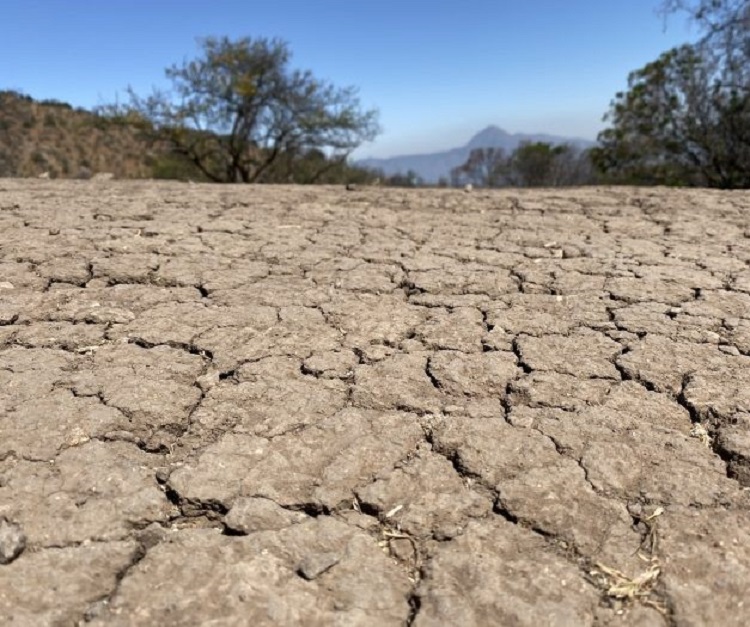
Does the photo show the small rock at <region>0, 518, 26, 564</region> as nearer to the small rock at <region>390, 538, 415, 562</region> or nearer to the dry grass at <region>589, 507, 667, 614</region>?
the small rock at <region>390, 538, 415, 562</region>

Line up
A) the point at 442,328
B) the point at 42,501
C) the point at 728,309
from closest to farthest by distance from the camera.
Result: 1. the point at 42,501
2. the point at 442,328
3. the point at 728,309

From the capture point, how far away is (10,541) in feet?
3.80

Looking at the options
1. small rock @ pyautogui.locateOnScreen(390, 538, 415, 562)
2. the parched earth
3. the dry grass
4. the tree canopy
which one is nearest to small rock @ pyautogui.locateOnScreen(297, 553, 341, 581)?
the parched earth

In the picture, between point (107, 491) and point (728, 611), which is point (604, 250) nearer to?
point (728, 611)

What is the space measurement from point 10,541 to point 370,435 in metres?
0.78

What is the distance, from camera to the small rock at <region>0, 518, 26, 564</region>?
1.13 metres

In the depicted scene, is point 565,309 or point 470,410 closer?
point 470,410

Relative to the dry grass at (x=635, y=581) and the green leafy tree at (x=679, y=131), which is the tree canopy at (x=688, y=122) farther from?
the dry grass at (x=635, y=581)

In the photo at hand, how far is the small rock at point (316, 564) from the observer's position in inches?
44.6

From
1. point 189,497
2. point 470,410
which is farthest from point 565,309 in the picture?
point 189,497

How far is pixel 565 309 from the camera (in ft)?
7.58

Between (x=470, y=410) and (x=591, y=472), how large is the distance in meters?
0.35

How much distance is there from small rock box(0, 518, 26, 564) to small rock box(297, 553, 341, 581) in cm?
52

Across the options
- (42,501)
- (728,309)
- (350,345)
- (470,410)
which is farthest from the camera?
(728,309)
